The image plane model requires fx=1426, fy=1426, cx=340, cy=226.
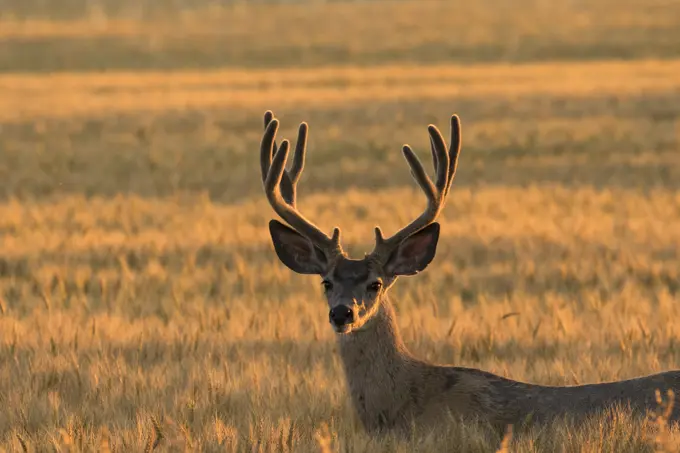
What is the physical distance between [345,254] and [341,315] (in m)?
0.70

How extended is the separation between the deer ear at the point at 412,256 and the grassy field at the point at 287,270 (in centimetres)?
79

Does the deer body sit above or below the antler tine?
below

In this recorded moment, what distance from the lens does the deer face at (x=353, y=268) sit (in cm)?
680

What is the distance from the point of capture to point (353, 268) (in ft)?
23.1

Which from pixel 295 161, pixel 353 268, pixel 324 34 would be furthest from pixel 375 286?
pixel 324 34

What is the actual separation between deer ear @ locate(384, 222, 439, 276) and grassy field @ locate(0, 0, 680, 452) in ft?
2.59

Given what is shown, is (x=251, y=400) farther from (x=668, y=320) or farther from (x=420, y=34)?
(x=420, y=34)

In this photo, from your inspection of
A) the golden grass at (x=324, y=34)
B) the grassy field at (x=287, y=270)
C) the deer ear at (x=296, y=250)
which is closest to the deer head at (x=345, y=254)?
the deer ear at (x=296, y=250)

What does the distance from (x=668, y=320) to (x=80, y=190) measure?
42.0ft

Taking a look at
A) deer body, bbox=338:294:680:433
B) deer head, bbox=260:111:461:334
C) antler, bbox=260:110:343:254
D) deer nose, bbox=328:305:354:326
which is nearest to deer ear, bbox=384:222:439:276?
deer head, bbox=260:111:461:334

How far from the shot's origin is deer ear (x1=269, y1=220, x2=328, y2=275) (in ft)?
24.0

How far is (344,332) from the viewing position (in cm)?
677

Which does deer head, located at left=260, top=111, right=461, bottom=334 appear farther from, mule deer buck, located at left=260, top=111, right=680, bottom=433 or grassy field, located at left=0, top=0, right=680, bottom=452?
grassy field, located at left=0, top=0, right=680, bottom=452

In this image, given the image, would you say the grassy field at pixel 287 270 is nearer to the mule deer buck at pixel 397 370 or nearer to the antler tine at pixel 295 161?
the mule deer buck at pixel 397 370
